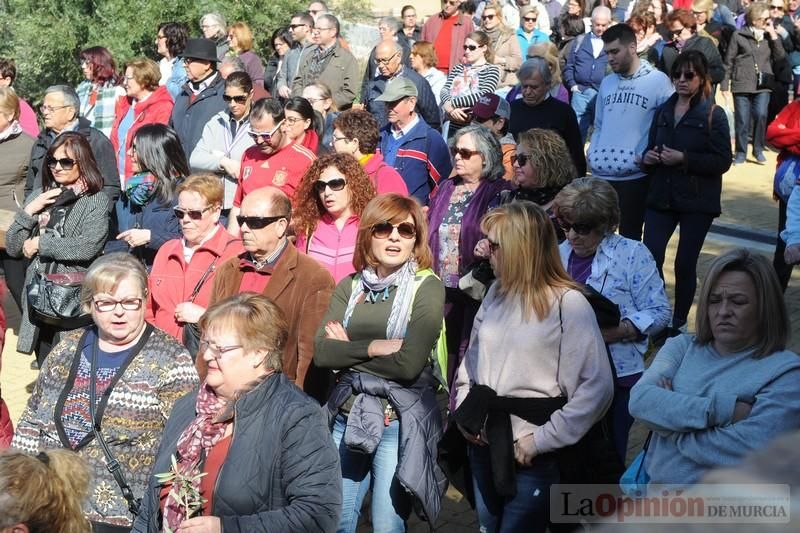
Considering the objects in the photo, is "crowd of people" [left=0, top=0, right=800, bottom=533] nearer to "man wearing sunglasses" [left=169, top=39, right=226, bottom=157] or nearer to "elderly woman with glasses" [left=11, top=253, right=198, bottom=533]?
"elderly woman with glasses" [left=11, top=253, right=198, bottom=533]

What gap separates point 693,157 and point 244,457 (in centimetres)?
528

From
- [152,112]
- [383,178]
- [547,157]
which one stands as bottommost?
[152,112]

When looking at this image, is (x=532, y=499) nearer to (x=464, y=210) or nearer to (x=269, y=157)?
(x=464, y=210)

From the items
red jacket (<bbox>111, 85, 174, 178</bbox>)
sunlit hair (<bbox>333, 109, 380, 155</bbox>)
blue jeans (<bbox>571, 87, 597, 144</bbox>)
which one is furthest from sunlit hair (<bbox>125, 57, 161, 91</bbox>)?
blue jeans (<bbox>571, 87, 597, 144</bbox>)

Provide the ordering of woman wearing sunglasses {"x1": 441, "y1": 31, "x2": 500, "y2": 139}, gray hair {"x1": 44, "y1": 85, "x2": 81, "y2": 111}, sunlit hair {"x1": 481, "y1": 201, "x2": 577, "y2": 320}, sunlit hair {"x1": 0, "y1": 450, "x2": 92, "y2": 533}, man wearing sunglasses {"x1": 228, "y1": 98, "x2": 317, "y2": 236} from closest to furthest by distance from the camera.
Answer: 1. sunlit hair {"x1": 0, "y1": 450, "x2": 92, "y2": 533}
2. sunlit hair {"x1": 481, "y1": 201, "x2": 577, "y2": 320}
3. man wearing sunglasses {"x1": 228, "y1": 98, "x2": 317, "y2": 236}
4. gray hair {"x1": 44, "y1": 85, "x2": 81, "y2": 111}
5. woman wearing sunglasses {"x1": 441, "y1": 31, "x2": 500, "y2": 139}

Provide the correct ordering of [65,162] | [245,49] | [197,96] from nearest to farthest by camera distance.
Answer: [65,162] → [197,96] → [245,49]

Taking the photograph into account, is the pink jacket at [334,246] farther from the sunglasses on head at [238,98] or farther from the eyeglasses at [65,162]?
the sunglasses on head at [238,98]

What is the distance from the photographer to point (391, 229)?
4977 millimetres

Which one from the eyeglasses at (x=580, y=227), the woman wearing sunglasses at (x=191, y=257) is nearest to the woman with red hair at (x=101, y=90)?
the woman wearing sunglasses at (x=191, y=257)

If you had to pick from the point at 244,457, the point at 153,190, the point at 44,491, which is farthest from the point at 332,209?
the point at 44,491

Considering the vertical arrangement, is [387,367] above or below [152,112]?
above

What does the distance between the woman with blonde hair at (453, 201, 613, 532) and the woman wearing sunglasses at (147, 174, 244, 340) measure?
1907 mm

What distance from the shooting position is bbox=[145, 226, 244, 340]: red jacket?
567 cm

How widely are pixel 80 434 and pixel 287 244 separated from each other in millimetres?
1576
